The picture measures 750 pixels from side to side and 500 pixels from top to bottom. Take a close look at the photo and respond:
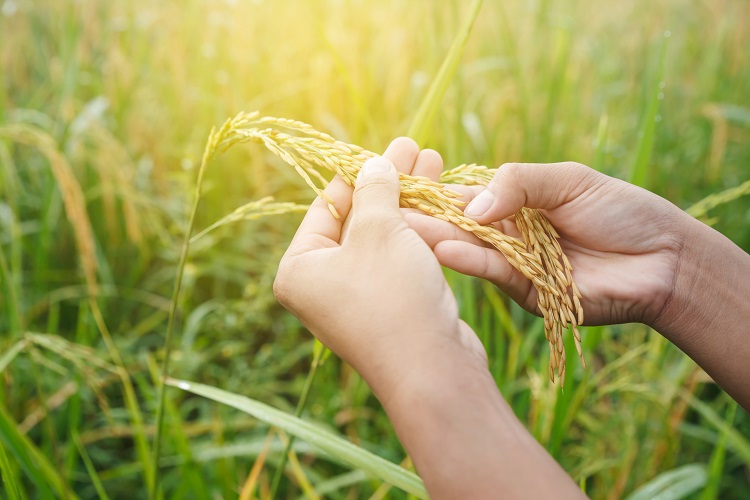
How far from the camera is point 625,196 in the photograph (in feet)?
4.16

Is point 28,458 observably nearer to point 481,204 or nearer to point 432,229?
point 432,229

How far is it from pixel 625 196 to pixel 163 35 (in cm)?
294

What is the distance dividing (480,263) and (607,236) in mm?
338

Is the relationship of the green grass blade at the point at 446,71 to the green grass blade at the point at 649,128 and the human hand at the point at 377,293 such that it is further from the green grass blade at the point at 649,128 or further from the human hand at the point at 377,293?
the green grass blade at the point at 649,128

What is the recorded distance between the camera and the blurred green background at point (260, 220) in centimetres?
167

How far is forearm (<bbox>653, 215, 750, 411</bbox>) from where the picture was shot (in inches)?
48.7

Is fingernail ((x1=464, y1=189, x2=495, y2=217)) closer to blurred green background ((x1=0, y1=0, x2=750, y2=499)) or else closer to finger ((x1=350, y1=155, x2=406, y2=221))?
finger ((x1=350, y1=155, x2=406, y2=221))

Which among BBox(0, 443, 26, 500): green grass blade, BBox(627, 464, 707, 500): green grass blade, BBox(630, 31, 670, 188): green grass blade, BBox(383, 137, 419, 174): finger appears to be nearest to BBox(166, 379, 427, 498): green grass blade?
BBox(0, 443, 26, 500): green grass blade

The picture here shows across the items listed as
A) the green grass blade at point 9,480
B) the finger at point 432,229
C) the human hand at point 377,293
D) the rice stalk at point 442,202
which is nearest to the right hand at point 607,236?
the finger at point 432,229

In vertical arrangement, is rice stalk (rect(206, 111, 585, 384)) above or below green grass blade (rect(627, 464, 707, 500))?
above

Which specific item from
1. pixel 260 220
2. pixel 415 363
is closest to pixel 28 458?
pixel 415 363

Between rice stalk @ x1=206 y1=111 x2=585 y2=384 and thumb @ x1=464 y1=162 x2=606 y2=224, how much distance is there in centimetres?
5

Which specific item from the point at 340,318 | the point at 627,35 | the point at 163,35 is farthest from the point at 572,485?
the point at 627,35

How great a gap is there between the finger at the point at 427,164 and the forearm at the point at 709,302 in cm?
57
